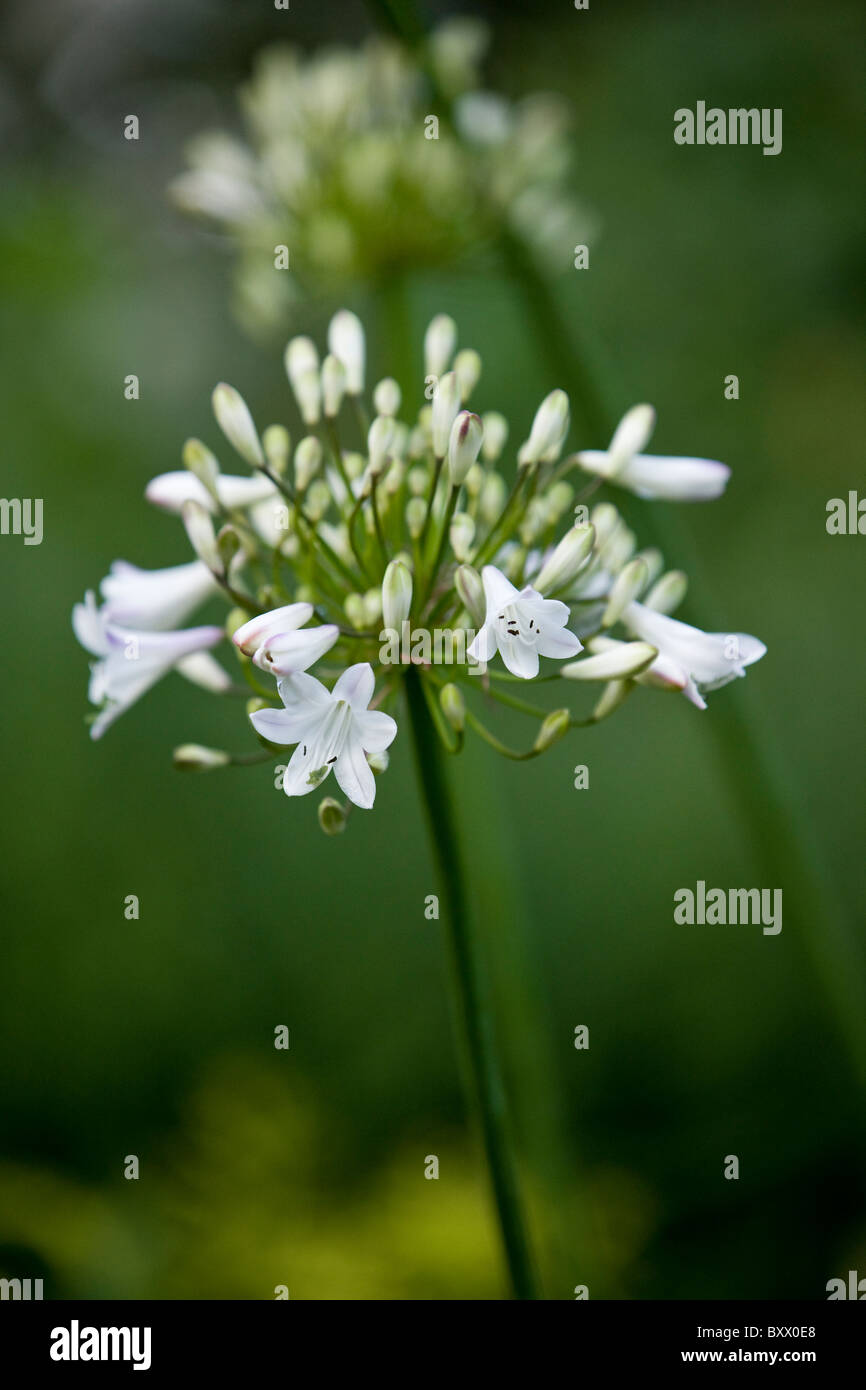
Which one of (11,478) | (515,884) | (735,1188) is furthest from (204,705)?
(735,1188)

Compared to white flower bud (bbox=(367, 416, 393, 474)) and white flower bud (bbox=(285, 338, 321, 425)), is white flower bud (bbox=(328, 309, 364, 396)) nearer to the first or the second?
white flower bud (bbox=(285, 338, 321, 425))

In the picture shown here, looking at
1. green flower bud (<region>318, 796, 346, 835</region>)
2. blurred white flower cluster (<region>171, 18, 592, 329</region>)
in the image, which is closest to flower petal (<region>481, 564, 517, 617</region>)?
green flower bud (<region>318, 796, 346, 835</region>)

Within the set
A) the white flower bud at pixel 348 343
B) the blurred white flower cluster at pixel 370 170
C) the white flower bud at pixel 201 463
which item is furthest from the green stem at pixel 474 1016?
the blurred white flower cluster at pixel 370 170

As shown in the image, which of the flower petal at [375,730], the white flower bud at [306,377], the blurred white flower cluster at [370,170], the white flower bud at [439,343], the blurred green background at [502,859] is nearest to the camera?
the flower petal at [375,730]

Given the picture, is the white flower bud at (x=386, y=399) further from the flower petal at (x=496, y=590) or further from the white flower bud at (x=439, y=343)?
the flower petal at (x=496, y=590)

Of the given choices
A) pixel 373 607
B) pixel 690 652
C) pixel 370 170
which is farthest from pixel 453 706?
pixel 370 170

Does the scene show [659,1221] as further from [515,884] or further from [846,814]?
[846,814]

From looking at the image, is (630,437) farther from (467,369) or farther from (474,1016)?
(474,1016)
